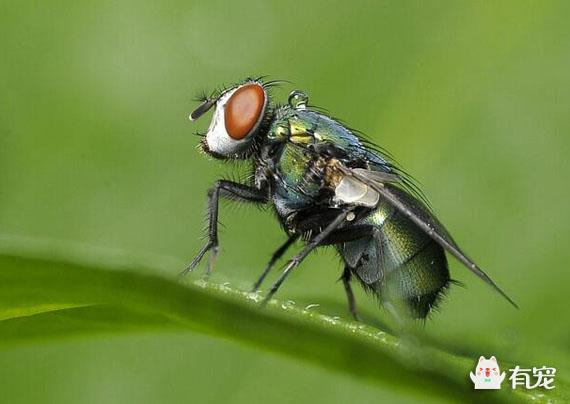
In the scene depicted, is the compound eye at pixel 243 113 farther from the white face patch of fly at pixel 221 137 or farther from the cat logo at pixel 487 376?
the cat logo at pixel 487 376

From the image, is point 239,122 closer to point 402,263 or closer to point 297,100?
point 297,100

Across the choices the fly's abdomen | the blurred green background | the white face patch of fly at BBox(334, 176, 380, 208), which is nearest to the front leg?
the white face patch of fly at BBox(334, 176, 380, 208)

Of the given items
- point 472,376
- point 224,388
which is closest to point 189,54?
point 224,388

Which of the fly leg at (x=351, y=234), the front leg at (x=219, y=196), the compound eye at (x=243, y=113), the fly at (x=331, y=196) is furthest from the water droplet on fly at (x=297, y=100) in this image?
the fly leg at (x=351, y=234)

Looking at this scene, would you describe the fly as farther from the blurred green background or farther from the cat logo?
the cat logo

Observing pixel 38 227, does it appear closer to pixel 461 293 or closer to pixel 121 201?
pixel 121 201

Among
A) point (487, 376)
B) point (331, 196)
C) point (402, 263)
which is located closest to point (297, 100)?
point (331, 196)
